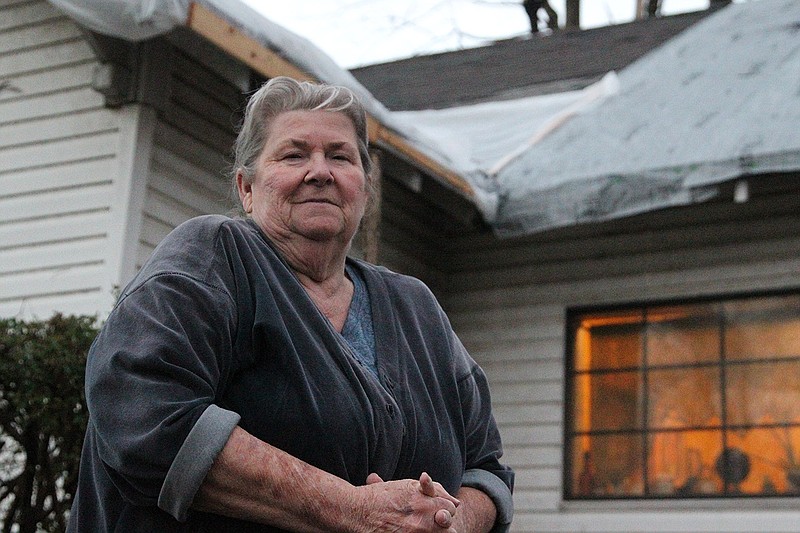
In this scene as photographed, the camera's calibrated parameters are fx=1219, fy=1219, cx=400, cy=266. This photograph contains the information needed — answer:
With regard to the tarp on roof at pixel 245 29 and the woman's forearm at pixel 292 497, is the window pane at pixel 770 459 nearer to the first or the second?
the tarp on roof at pixel 245 29

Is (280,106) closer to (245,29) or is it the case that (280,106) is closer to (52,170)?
(245,29)

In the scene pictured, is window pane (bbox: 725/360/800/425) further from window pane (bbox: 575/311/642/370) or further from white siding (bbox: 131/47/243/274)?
white siding (bbox: 131/47/243/274)

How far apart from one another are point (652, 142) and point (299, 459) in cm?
552

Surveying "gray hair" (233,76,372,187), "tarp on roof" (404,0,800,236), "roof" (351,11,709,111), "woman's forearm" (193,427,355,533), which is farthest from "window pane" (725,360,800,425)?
"woman's forearm" (193,427,355,533)

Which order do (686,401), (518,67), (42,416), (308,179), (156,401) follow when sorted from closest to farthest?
(156,401)
(308,179)
(42,416)
(686,401)
(518,67)

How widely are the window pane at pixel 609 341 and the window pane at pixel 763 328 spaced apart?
58 cm

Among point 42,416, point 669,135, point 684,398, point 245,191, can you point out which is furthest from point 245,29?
point 245,191

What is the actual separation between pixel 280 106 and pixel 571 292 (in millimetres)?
5847

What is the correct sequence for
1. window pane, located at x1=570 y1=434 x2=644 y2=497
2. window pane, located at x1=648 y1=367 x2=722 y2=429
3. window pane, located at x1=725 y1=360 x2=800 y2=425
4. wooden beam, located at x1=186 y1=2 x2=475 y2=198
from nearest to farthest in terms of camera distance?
1. wooden beam, located at x1=186 y1=2 x2=475 y2=198
2. window pane, located at x1=725 y1=360 x2=800 y2=425
3. window pane, located at x1=648 y1=367 x2=722 y2=429
4. window pane, located at x1=570 y1=434 x2=644 y2=497

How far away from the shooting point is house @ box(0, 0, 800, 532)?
6.11m

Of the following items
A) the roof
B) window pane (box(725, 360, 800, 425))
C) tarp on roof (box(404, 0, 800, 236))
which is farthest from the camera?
the roof

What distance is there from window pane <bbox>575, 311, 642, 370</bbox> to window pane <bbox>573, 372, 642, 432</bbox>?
0.08m

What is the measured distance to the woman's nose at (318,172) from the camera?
7.04 ft

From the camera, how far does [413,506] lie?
186 cm
